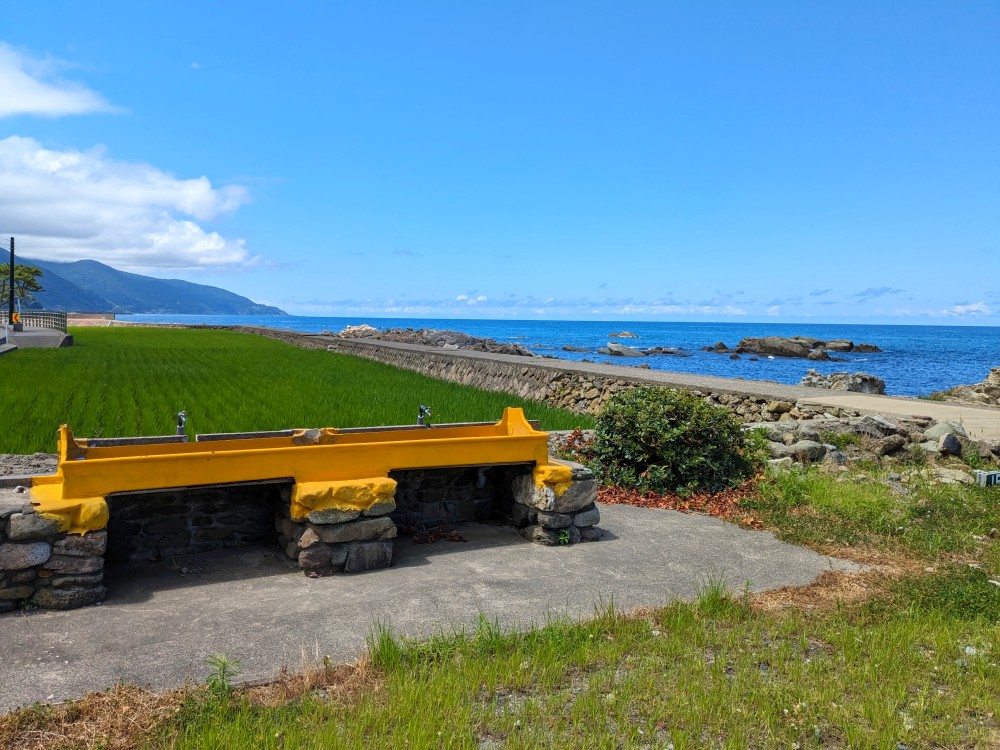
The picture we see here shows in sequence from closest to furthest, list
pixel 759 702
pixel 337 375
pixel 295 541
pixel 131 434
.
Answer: pixel 759 702 → pixel 295 541 → pixel 131 434 → pixel 337 375

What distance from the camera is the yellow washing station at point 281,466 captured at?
5.53 metres

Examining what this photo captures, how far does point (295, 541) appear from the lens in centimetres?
630

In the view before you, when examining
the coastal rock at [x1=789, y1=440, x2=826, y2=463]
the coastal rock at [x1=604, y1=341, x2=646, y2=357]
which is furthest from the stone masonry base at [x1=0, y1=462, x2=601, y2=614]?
the coastal rock at [x1=604, y1=341, x2=646, y2=357]

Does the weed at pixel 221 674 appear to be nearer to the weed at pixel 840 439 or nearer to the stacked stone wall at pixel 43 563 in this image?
the stacked stone wall at pixel 43 563

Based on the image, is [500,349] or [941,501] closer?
[941,501]

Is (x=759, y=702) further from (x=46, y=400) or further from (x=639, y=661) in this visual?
(x=46, y=400)

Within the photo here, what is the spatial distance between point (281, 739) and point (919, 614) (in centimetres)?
443

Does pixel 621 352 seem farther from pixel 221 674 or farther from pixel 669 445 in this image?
pixel 221 674

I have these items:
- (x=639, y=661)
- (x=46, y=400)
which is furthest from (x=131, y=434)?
(x=639, y=661)

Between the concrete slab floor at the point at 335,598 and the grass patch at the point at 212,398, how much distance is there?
20.4ft

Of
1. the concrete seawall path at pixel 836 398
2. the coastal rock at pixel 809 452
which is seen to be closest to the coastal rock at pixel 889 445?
the coastal rock at pixel 809 452

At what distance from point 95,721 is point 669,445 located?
7052 mm

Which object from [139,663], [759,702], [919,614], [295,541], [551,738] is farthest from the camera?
[295,541]

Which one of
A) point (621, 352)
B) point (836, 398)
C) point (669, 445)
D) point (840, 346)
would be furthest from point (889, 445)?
point (840, 346)
